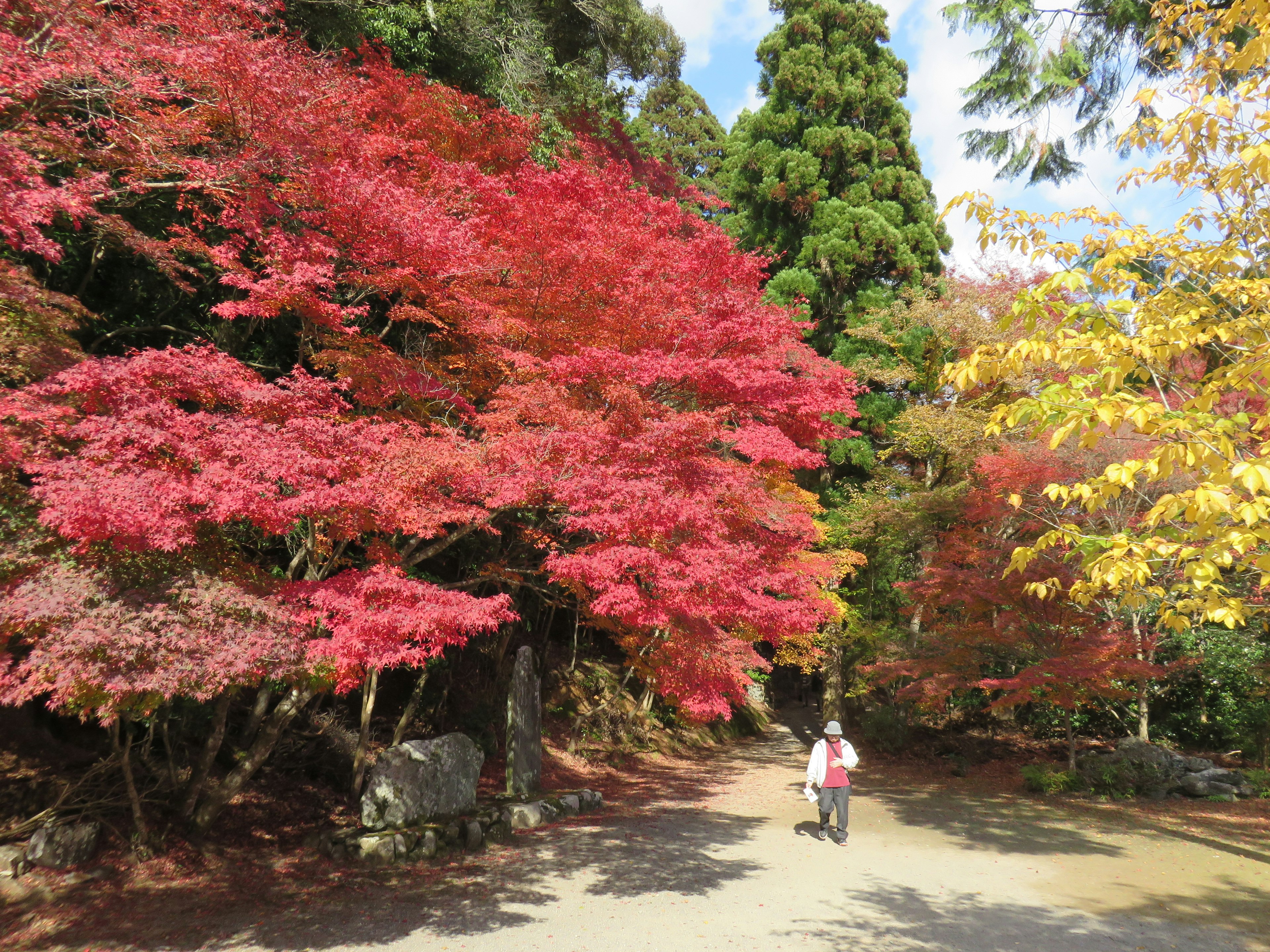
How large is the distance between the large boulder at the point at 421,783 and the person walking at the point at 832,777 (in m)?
3.73

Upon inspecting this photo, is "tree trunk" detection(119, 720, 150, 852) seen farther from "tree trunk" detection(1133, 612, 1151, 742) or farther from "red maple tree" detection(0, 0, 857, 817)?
"tree trunk" detection(1133, 612, 1151, 742)

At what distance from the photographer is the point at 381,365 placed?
6.93 m

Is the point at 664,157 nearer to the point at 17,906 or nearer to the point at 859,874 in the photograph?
the point at 859,874

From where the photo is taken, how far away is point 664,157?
74.7ft

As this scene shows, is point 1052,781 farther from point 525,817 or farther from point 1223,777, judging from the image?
point 525,817

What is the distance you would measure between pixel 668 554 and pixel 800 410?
17.7 feet

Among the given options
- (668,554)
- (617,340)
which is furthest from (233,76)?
(668,554)

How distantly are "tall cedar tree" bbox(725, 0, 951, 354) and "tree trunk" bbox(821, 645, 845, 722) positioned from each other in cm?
734

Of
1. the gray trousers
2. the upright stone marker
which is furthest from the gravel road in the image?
the upright stone marker

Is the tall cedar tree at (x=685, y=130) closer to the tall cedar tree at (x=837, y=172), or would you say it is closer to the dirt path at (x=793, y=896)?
the tall cedar tree at (x=837, y=172)

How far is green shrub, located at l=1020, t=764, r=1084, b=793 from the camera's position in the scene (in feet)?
35.7

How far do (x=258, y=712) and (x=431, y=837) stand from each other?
6.70 feet

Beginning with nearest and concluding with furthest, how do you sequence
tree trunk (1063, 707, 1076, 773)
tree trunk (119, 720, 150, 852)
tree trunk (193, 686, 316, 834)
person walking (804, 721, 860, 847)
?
tree trunk (119, 720, 150, 852)
tree trunk (193, 686, 316, 834)
person walking (804, 721, 860, 847)
tree trunk (1063, 707, 1076, 773)

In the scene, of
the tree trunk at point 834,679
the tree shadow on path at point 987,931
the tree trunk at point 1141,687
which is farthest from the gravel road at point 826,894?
the tree trunk at point 834,679
